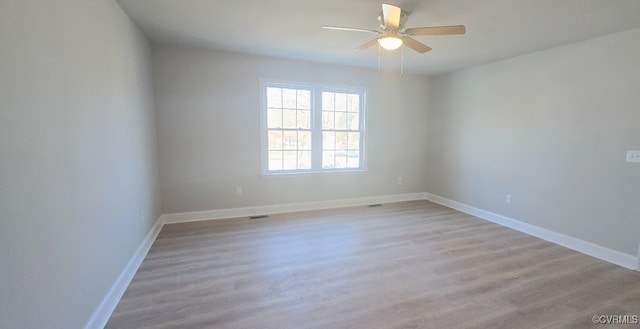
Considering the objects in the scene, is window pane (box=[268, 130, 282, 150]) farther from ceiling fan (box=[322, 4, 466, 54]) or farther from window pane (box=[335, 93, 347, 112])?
ceiling fan (box=[322, 4, 466, 54])

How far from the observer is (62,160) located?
151 centimetres

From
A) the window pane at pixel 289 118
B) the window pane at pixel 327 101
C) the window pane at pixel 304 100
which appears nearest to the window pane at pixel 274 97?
the window pane at pixel 289 118

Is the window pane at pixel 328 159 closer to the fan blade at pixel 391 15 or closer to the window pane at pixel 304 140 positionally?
the window pane at pixel 304 140

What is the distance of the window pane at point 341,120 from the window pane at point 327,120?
10 cm

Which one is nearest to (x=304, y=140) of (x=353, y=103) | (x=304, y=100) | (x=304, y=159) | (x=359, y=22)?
(x=304, y=159)

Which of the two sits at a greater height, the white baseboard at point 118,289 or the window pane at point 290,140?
the window pane at point 290,140

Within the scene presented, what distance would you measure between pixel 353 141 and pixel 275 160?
4.84 feet

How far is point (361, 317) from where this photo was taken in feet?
6.51

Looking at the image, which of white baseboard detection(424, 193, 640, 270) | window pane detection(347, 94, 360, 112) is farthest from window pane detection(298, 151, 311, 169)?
white baseboard detection(424, 193, 640, 270)

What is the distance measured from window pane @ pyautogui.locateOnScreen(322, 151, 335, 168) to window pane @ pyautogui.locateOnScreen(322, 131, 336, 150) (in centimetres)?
9

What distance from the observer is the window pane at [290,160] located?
14.7 ft

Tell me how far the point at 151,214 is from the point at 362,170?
3323 millimetres

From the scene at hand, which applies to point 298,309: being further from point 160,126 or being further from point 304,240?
point 160,126

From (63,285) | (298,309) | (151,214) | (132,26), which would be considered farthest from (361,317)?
(132,26)
